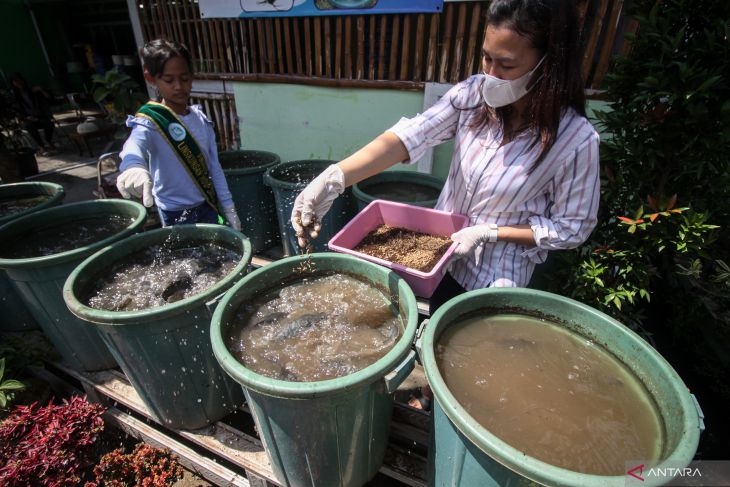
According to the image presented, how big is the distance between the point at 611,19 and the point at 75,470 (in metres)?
4.69

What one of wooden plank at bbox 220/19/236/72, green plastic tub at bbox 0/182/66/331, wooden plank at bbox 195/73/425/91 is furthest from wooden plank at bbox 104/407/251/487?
wooden plank at bbox 220/19/236/72

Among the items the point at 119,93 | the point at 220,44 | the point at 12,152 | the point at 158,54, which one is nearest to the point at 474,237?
the point at 158,54

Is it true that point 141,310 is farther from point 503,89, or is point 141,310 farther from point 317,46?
point 317,46

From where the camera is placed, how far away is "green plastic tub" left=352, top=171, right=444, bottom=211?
338cm

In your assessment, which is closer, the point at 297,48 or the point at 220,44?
the point at 297,48

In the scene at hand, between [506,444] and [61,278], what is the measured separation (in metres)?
2.36

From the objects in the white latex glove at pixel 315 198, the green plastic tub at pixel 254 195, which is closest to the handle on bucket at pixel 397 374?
the white latex glove at pixel 315 198

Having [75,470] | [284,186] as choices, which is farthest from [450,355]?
[284,186]

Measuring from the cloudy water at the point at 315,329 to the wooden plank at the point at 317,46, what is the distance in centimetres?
313

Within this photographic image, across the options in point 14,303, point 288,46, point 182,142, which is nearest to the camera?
point 182,142

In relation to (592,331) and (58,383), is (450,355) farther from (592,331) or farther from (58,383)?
(58,383)

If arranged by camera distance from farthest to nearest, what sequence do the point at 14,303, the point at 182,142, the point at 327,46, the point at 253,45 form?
the point at 253,45, the point at 327,46, the point at 14,303, the point at 182,142

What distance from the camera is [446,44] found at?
3.40 meters

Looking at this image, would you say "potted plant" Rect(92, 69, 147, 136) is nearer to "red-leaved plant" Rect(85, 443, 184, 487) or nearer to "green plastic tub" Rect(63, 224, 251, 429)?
"green plastic tub" Rect(63, 224, 251, 429)
